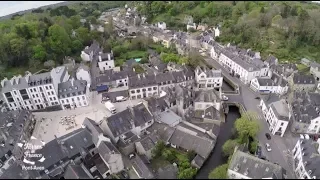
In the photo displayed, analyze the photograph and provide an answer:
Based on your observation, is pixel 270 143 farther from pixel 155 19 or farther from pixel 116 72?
pixel 155 19

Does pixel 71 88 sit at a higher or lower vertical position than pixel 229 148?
higher

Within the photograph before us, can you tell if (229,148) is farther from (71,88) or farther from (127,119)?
(71,88)

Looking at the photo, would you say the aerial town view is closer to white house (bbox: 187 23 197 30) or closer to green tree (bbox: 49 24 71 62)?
green tree (bbox: 49 24 71 62)

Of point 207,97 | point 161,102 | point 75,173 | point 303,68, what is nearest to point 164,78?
point 161,102

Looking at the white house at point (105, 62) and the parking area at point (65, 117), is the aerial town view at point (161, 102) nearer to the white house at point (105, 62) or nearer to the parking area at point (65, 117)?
the parking area at point (65, 117)

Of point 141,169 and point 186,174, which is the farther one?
point 186,174

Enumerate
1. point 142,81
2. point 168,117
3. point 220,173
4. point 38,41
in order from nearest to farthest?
point 220,173 → point 168,117 → point 142,81 → point 38,41

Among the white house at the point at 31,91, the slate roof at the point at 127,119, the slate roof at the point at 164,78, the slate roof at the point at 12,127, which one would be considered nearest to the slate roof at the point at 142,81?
the slate roof at the point at 164,78
